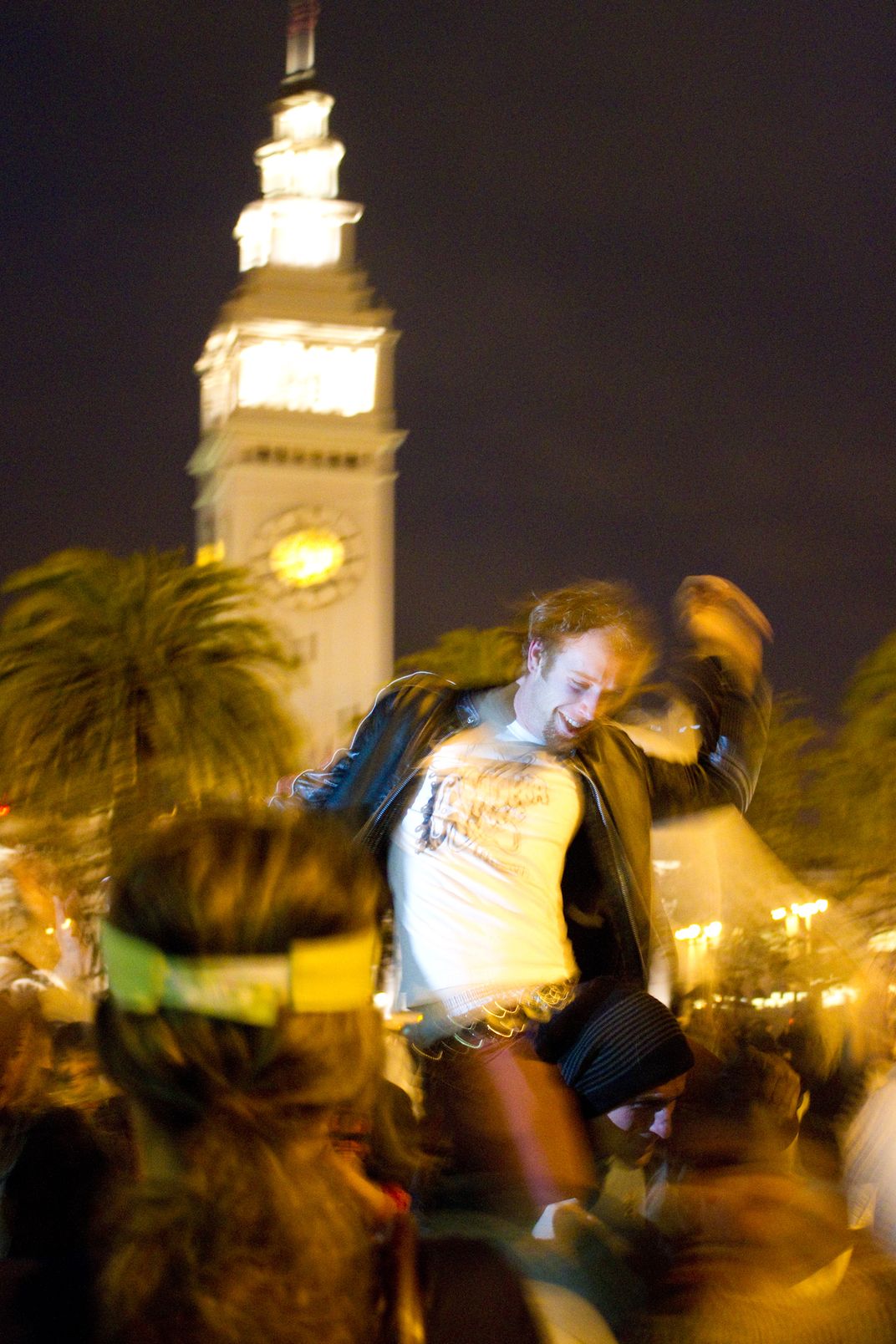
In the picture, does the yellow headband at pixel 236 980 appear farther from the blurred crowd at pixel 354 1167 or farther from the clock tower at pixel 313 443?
the clock tower at pixel 313 443

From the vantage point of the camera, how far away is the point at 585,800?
12.3ft

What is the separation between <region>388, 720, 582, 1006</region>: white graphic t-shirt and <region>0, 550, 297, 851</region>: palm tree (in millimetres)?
14893

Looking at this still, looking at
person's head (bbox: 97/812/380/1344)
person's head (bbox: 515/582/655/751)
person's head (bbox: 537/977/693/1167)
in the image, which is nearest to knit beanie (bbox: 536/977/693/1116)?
person's head (bbox: 537/977/693/1167)

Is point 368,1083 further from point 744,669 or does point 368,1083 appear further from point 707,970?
point 707,970

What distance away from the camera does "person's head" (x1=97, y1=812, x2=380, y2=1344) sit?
1.87 metres

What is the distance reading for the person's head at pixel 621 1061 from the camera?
11.2ft

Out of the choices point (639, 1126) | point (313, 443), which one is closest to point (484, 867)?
point (639, 1126)

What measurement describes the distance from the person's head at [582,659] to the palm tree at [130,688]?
14954 mm

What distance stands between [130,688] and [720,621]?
17342mm

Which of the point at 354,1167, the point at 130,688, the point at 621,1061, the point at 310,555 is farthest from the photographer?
the point at 310,555

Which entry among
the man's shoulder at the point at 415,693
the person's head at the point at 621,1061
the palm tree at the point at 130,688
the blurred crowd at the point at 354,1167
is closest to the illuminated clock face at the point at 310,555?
the palm tree at the point at 130,688

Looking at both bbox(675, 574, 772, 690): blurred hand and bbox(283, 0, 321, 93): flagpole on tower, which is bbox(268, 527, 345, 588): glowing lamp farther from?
bbox(675, 574, 772, 690): blurred hand

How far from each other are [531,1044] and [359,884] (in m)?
1.49

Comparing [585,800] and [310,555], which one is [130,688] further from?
[310,555]
